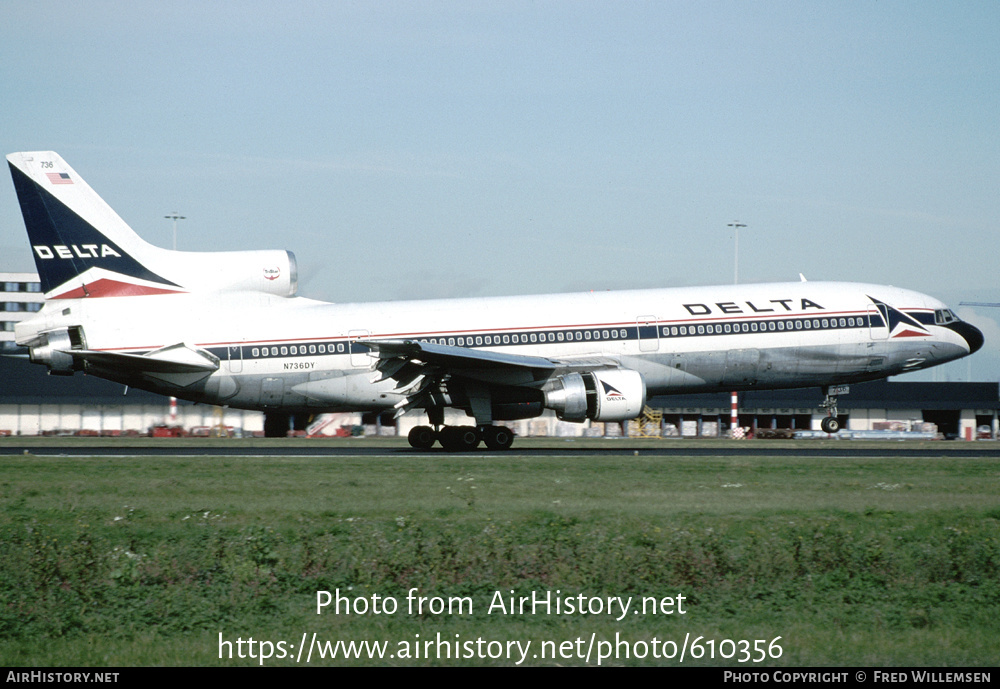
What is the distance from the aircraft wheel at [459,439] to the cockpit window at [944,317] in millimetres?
16873

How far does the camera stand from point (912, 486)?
2272 centimetres

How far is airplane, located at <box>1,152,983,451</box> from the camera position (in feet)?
110

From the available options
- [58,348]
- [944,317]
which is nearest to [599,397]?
[944,317]

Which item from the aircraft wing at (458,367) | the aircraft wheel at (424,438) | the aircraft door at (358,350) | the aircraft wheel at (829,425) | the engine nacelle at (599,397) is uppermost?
the aircraft door at (358,350)

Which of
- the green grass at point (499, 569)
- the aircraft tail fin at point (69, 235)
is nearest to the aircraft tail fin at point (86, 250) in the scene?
the aircraft tail fin at point (69, 235)

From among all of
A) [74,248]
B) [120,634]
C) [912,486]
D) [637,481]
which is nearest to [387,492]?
[637,481]

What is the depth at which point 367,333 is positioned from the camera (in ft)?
113

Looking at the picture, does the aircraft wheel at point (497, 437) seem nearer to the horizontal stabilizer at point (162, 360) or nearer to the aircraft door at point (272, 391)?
the aircraft door at point (272, 391)

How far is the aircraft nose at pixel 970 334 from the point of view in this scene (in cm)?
3764

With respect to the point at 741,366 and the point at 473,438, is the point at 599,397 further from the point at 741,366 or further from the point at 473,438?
the point at 741,366

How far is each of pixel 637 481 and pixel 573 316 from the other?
11.9 meters

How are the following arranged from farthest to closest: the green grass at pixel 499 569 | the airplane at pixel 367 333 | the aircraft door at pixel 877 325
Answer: the aircraft door at pixel 877 325 → the airplane at pixel 367 333 → the green grass at pixel 499 569

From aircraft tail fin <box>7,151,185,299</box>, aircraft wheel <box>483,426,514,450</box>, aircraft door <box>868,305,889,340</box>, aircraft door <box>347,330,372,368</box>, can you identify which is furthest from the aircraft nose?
aircraft tail fin <box>7,151,185,299</box>

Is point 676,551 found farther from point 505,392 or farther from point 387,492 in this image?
point 505,392
